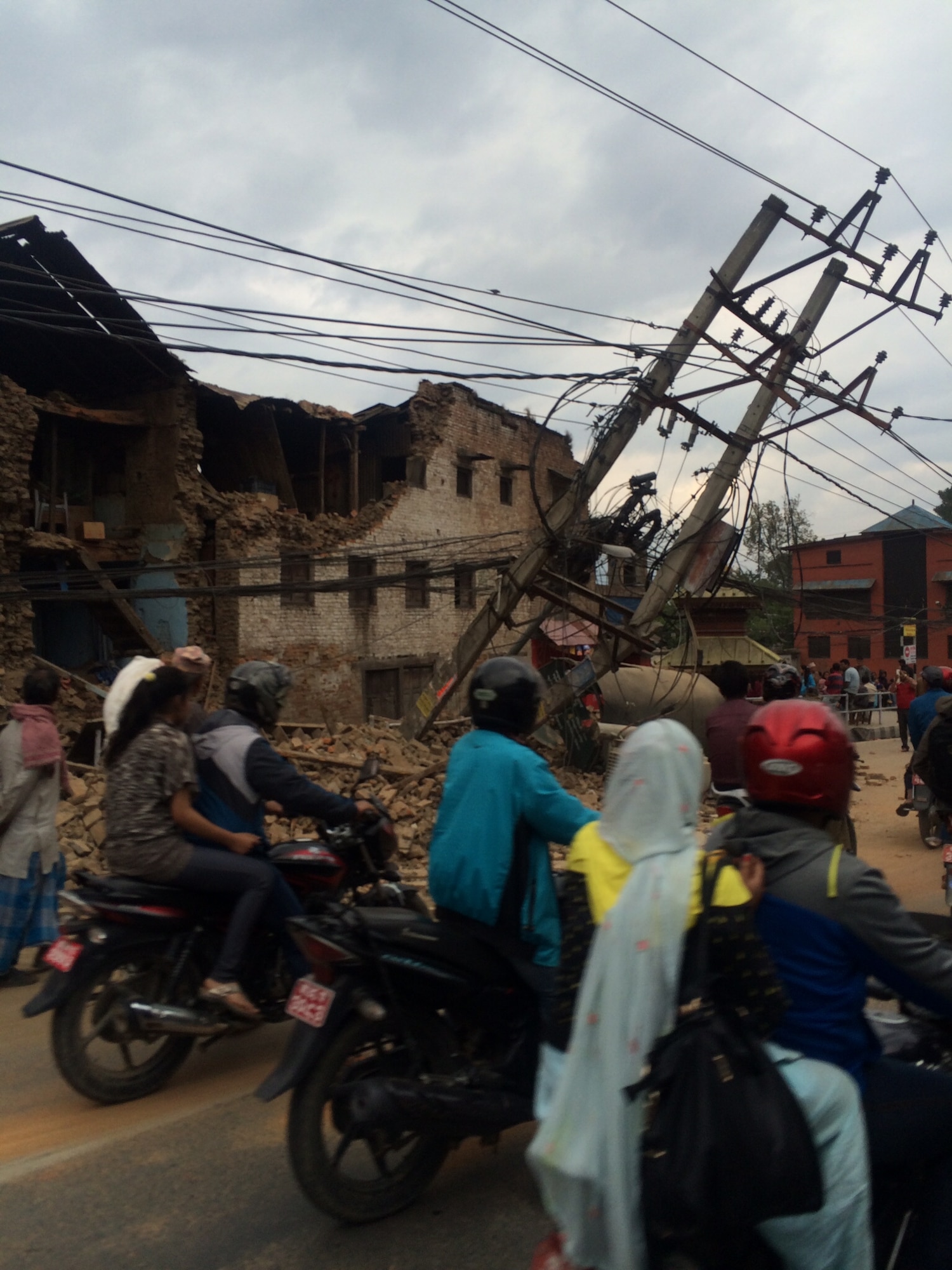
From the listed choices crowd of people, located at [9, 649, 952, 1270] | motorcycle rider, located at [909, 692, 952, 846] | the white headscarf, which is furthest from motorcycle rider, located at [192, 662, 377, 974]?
motorcycle rider, located at [909, 692, 952, 846]

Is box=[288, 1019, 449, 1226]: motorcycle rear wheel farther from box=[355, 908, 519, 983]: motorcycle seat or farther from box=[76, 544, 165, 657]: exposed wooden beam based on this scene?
box=[76, 544, 165, 657]: exposed wooden beam

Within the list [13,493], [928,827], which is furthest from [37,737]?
[13,493]

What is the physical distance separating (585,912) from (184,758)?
240cm

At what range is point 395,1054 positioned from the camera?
325 centimetres

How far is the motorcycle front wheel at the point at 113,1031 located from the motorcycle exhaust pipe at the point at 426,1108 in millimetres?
1376

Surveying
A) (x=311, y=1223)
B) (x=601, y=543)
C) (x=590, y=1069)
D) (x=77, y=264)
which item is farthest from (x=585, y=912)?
(x=77, y=264)

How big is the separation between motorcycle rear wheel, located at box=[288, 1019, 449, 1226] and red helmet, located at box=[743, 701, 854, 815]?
1650 mm

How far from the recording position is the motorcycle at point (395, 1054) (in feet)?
10.0

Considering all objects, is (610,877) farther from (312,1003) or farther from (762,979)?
(312,1003)

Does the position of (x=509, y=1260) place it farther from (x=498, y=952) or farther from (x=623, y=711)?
(x=623, y=711)

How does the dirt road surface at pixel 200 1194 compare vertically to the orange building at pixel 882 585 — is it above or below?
below

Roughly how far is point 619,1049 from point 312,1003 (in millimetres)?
1364

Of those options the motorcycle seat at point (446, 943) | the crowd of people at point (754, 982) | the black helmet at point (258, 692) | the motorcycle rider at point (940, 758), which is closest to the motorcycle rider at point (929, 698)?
the motorcycle rider at point (940, 758)

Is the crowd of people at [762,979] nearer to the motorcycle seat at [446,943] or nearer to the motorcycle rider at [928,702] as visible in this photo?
the motorcycle seat at [446,943]
